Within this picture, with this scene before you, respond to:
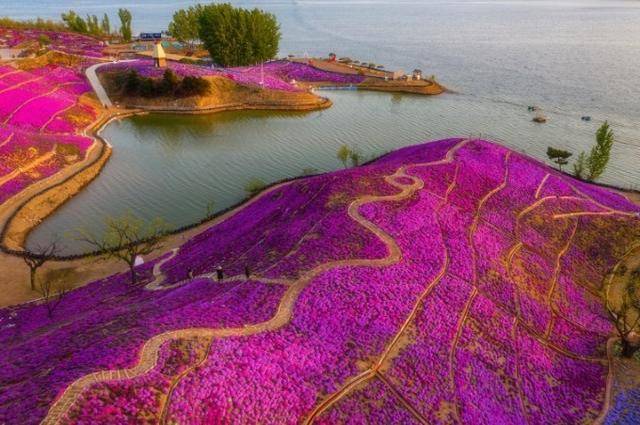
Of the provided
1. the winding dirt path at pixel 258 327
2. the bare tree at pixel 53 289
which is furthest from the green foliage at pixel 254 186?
the bare tree at pixel 53 289

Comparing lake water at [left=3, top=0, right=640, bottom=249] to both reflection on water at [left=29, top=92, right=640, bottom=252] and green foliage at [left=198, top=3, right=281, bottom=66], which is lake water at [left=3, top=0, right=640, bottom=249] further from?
green foliage at [left=198, top=3, right=281, bottom=66]

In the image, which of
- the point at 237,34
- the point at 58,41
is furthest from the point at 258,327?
the point at 58,41

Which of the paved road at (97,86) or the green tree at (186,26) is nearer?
the paved road at (97,86)

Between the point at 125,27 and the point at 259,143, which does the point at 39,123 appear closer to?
the point at 259,143

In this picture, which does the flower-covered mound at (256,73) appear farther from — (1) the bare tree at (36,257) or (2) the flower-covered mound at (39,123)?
(1) the bare tree at (36,257)

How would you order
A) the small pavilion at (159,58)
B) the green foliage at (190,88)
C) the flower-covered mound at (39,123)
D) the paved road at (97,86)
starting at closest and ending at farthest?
the flower-covered mound at (39,123)
the paved road at (97,86)
the green foliage at (190,88)
the small pavilion at (159,58)

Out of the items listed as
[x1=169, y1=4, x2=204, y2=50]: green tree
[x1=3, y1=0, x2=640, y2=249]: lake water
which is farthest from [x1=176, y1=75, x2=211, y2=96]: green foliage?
[x1=169, y1=4, x2=204, y2=50]: green tree
